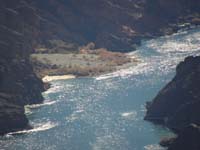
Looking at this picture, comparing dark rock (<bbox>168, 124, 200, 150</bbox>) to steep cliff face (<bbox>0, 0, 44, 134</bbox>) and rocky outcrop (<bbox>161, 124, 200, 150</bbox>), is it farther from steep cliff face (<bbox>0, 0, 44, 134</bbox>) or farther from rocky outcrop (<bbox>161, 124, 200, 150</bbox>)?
steep cliff face (<bbox>0, 0, 44, 134</bbox>)

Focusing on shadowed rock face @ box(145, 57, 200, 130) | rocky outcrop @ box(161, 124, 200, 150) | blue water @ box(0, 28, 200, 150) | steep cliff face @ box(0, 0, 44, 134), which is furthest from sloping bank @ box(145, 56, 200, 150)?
steep cliff face @ box(0, 0, 44, 134)

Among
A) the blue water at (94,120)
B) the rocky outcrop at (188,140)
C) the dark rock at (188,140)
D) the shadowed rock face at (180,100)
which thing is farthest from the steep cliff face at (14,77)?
the dark rock at (188,140)

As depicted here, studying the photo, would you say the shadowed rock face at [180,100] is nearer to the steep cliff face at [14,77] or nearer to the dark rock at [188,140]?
the dark rock at [188,140]

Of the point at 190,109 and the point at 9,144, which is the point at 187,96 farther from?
the point at 9,144

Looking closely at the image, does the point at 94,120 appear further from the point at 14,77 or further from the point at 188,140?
the point at 188,140

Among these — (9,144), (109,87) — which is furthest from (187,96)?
(109,87)

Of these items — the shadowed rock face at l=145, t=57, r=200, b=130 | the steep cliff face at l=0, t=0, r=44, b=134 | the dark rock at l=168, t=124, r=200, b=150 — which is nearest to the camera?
the dark rock at l=168, t=124, r=200, b=150

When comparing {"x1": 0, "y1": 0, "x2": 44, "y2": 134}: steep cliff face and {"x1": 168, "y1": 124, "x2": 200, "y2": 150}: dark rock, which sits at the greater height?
{"x1": 0, "y1": 0, "x2": 44, "y2": 134}: steep cliff face
